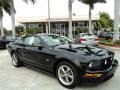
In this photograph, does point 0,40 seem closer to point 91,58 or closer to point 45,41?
point 45,41

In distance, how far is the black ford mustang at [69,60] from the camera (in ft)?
12.9

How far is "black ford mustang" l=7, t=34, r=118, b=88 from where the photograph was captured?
392 cm

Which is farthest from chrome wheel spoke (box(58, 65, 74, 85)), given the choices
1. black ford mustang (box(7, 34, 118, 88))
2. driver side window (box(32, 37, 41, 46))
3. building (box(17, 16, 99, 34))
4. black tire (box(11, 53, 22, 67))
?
building (box(17, 16, 99, 34))

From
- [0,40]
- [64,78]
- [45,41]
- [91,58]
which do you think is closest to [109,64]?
[91,58]

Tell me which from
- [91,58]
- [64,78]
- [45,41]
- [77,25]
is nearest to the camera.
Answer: [91,58]

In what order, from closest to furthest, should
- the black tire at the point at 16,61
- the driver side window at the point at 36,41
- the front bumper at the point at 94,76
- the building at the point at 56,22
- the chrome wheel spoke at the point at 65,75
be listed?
the front bumper at the point at 94,76 → the chrome wheel spoke at the point at 65,75 → the driver side window at the point at 36,41 → the black tire at the point at 16,61 → the building at the point at 56,22

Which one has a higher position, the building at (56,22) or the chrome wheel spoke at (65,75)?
the building at (56,22)

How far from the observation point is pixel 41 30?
37719 millimetres

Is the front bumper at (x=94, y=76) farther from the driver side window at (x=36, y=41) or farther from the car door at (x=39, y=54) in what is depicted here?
the driver side window at (x=36, y=41)

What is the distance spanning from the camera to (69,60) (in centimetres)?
417

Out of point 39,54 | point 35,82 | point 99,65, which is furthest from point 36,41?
point 99,65

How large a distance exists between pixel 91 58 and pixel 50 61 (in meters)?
1.33

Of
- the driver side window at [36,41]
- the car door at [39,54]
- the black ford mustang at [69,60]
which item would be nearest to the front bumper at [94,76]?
the black ford mustang at [69,60]

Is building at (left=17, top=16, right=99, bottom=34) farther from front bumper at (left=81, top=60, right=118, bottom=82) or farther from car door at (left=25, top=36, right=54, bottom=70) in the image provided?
front bumper at (left=81, top=60, right=118, bottom=82)
